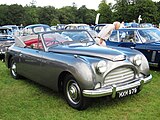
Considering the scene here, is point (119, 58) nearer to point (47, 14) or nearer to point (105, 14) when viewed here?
point (105, 14)

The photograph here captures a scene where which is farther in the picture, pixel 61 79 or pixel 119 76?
pixel 61 79

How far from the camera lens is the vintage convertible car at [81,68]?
4363mm

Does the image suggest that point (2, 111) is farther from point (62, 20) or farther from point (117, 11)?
point (62, 20)

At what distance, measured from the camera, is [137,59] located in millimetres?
4973

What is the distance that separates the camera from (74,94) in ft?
15.3

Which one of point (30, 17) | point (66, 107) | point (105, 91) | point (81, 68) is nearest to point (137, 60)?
point (105, 91)

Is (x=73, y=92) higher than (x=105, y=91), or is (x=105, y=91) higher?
(x=105, y=91)

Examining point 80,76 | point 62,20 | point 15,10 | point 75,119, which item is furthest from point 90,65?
point 62,20

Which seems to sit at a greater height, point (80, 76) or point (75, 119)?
point (80, 76)

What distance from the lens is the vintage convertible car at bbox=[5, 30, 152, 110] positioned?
4363 mm

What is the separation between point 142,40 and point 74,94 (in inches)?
161

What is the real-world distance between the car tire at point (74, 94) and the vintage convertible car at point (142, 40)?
356 centimetres

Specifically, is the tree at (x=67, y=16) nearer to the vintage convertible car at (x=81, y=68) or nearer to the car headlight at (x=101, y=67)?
the vintage convertible car at (x=81, y=68)

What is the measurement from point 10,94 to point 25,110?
1191mm
